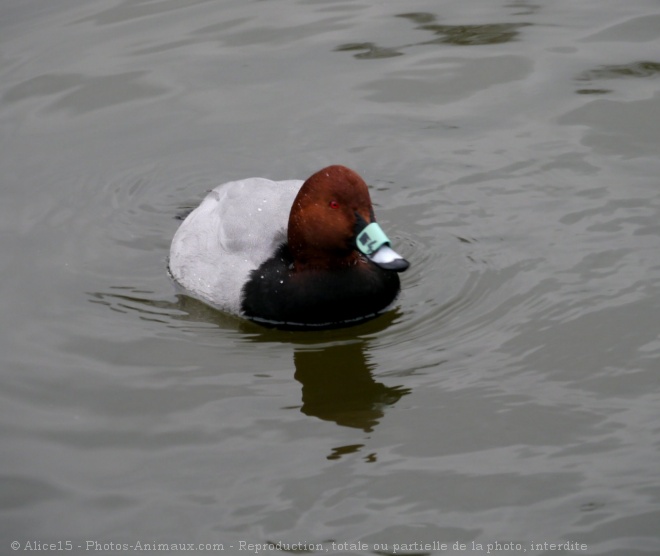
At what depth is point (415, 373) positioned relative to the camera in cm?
654

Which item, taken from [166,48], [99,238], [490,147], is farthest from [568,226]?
[166,48]

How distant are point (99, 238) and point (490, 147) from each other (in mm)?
3199

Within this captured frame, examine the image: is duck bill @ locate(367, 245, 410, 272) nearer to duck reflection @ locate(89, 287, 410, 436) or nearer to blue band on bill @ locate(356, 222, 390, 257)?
blue band on bill @ locate(356, 222, 390, 257)

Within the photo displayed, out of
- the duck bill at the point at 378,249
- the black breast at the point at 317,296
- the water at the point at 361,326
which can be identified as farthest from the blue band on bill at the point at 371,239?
the water at the point at 361,326

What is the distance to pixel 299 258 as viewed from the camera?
7.25 meters

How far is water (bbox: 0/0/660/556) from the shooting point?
551 cm

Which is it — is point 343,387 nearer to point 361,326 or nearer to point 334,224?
point 361,326

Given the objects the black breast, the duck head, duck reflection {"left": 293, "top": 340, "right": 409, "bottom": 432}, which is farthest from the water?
the duck head

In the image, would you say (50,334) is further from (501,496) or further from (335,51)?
(335,51)

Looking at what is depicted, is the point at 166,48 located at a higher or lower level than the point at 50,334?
higher

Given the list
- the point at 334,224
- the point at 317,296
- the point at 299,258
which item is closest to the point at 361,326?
the point at 317,296

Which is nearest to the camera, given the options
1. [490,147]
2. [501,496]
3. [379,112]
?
[501,496]

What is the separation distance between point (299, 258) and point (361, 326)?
1.95ft

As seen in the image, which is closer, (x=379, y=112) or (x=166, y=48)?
(x=379, y=112)
